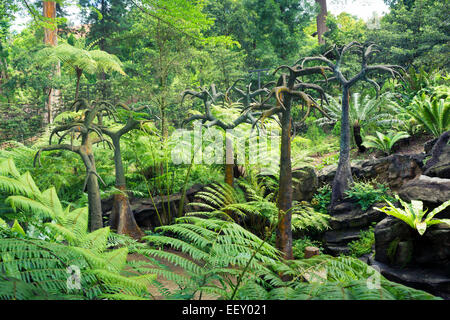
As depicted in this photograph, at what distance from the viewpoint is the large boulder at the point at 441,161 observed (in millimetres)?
3230

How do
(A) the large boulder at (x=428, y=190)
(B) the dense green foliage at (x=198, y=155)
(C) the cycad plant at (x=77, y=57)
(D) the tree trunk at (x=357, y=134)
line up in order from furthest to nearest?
(D) the tree trunk at (x=357, y=134) → (C) the cycad plant at (x=77, y=57) → (A) the large boulder at (x=428, y=190) → (B) the dense green foliage at (x=198, y=155)

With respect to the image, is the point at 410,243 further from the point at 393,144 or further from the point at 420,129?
the point at 420,129

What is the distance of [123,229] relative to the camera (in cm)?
360

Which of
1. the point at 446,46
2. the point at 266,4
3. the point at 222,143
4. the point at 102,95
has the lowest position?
the point at 222,143

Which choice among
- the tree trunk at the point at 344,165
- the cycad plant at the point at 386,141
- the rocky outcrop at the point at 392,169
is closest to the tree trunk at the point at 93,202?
the tree trunk at the point at 344,165

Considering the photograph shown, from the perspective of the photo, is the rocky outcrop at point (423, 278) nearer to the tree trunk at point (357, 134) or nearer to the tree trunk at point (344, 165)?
the tree trunk at point (344, 165)

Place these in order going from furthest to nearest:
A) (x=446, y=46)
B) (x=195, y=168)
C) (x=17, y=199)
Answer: (x=446, y=46)
(x=195, y=168)
(x=17, y=199)

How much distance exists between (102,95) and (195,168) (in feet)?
18.1

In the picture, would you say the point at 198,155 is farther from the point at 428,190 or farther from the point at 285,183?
the point at 428,190

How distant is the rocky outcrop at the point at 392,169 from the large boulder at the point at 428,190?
1114mm

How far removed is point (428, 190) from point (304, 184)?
6.07 ft

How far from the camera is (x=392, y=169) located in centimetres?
425

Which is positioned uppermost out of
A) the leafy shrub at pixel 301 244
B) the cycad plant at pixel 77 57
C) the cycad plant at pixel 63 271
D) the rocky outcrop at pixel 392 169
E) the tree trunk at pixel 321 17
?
the tree trunk at pixel 321 17
